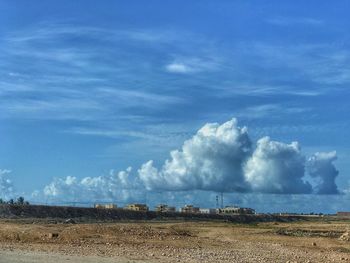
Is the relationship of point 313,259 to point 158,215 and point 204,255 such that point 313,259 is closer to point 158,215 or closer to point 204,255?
point 204,255

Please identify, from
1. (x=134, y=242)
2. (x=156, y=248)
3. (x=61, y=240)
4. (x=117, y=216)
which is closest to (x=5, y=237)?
(x=61, y=240)

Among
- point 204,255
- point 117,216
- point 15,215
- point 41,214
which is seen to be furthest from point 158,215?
point 204,255

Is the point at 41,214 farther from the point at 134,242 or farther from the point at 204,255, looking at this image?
the point at 204,255

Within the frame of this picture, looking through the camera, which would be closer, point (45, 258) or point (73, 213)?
point (45, 258)

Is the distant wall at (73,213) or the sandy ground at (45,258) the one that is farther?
the distant wall at (73,213)

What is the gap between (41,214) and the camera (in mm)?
106188

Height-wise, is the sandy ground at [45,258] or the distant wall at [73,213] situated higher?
the distant wall at [73,213]

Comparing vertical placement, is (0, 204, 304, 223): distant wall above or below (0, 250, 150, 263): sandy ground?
above

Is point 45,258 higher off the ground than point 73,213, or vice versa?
point 73,213

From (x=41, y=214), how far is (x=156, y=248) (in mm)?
65599

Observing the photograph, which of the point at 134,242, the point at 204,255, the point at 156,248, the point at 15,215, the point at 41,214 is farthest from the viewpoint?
the point at 41,214

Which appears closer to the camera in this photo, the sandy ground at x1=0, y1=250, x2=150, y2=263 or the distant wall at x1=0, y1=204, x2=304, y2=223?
the sandy ground at x1=0, y1=250, x2=150, y2=263

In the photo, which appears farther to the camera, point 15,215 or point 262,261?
point 15,215

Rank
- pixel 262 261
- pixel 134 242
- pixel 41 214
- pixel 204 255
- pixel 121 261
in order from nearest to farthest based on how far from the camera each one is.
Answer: pixel 121 261, pixel 262 261, pixel 204 255, pixel 134 242, pixel 41 214
